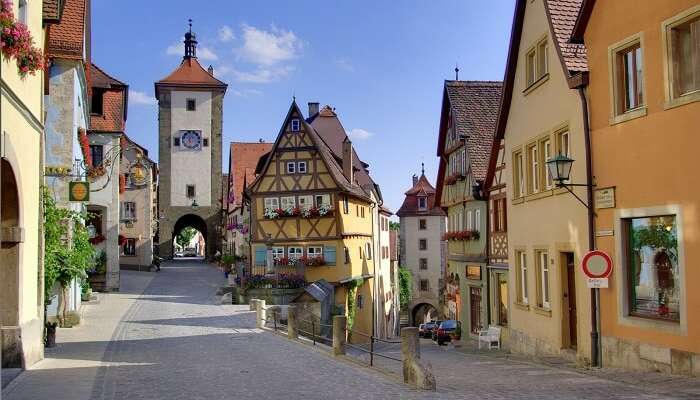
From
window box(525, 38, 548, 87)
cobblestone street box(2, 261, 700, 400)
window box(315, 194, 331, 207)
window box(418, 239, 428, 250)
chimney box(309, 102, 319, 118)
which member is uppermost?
chimney box(309, 102, 319, 118)

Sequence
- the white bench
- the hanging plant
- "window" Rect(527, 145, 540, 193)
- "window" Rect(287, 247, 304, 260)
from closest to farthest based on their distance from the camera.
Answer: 1. the hanging plant
2. "window" Rect(527, 145, 540, 193)
3. the white bench
4. "window" Rect(287, 247, 304, 260)

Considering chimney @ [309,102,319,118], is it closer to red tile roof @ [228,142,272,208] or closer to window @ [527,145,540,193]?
red tile roof @ [228,142,272,208]

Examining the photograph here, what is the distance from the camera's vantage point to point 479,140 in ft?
86.7

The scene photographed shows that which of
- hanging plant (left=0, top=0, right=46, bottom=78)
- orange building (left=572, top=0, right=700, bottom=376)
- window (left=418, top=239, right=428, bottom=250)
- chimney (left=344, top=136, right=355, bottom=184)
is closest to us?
hanging plant (left=0, top=0, right=46, bottom=78)

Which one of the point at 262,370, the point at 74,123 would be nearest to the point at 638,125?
the point at 262,370

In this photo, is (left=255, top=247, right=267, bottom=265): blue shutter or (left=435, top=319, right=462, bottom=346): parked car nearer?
(left=435, top=319, right=462, bottom=346): parked car

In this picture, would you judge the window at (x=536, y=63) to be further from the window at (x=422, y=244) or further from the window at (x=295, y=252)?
the window at (x=422, y=244)

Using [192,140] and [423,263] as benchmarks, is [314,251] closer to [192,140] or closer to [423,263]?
[192,140]

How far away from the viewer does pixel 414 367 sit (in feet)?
36.6

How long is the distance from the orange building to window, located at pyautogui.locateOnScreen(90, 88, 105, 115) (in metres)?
23.6

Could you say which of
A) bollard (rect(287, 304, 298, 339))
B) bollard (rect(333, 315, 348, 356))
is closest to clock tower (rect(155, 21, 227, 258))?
bollard (rect(287, 304, 298, 339))

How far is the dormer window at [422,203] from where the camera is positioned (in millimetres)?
61312

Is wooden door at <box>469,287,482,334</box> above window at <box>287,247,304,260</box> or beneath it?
beneath

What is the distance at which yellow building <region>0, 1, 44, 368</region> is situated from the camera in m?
11.4
